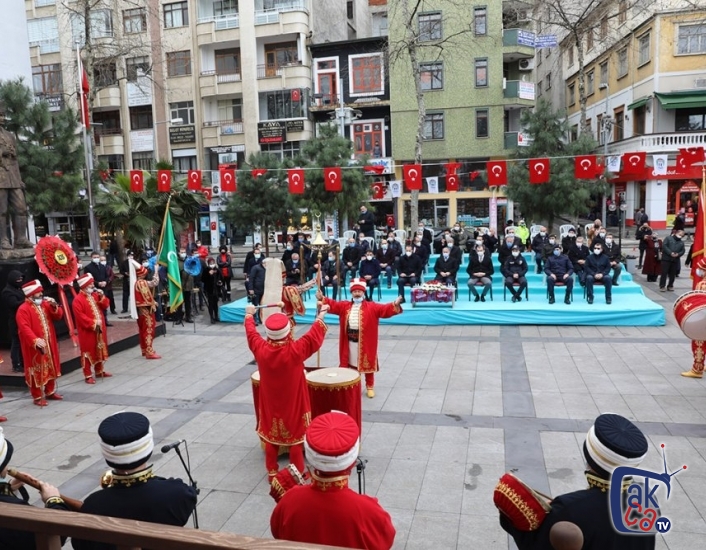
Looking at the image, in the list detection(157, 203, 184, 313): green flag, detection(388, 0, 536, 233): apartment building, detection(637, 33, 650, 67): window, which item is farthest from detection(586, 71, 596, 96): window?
detection(157, 203, 184, 313): green flag

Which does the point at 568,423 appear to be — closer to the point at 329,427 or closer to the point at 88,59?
the point at 329,427

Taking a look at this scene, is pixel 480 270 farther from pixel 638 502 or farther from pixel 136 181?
pixel 638 502

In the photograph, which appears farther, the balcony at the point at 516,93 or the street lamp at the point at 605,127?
the balcony at the point at 516,93

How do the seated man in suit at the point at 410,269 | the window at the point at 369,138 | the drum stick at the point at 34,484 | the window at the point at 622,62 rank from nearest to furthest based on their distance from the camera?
the drum stick at the point at 34,484 → the seated man in suit at the point at 410,269 → the window at the point at 622,62 → the window at the point at 369,138

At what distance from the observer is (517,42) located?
31.6 metres

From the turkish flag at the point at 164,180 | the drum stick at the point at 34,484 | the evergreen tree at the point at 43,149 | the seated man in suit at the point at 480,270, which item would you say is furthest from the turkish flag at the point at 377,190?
the drum stick at the point at 34,484

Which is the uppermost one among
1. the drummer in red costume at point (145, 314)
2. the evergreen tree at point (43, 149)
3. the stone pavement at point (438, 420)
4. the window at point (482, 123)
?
the window at point (482, 123)

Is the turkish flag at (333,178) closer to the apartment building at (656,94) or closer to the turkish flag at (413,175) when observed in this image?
the turkish flag at (413,175)

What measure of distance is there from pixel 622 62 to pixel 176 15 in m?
26.3

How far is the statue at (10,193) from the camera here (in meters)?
11.5

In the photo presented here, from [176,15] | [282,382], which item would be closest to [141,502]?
[282,382]

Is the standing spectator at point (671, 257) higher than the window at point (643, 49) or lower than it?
lower

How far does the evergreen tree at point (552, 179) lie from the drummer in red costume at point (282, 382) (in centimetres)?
1735

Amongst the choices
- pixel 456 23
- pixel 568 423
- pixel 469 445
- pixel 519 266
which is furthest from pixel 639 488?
pixel 456 23
